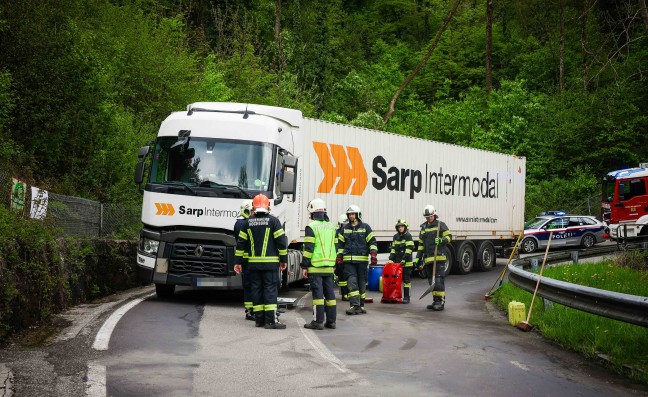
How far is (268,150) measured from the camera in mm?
14484

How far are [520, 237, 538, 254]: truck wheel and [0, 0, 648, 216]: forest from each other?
6.61 m

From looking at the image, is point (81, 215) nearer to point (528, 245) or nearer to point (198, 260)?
point (198, 260)

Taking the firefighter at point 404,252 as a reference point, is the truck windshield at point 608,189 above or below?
above

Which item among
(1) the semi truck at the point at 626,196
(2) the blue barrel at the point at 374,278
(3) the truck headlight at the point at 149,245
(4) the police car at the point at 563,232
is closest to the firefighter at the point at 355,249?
(3) the truck headlight at the point at 149,245

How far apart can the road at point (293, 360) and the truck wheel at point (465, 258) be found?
1138cm

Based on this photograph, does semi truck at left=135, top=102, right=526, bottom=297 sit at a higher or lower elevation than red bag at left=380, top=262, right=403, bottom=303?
higher

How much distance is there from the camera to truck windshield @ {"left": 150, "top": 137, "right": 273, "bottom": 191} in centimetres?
1416

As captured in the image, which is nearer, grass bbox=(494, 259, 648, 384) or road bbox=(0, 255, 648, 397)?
road bbox=(0, 255, 648, 397)

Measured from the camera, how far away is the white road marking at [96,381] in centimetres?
692

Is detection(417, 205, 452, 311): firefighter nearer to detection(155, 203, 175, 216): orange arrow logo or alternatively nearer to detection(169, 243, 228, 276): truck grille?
detection(169, 243, 228, 276): truck grille

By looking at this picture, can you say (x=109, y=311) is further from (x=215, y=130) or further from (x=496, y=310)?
(x=496, y=310)

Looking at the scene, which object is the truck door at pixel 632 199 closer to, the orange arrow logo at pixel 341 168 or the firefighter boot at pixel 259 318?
the orange arrow logo at pixel 341 168

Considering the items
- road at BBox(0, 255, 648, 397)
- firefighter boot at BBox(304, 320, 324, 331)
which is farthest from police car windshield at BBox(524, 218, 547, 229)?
firefighter boot at BBox(304, 320, 324, 331)

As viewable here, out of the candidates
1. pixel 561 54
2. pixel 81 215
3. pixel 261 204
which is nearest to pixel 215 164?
pixel 261 204
